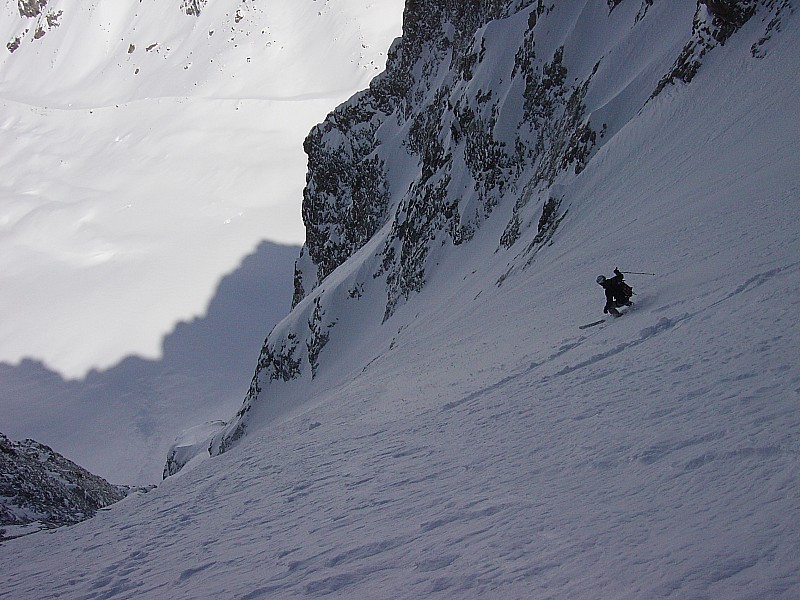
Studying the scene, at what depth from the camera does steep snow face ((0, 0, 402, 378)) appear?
7269cm

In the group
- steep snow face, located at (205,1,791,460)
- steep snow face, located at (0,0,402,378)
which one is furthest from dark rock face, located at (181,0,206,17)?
steep snow face, located at (205,1,791,460)

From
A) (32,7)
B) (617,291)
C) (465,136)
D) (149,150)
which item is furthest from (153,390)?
(32,7)

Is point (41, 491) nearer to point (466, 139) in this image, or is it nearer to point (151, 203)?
point (466, 139)

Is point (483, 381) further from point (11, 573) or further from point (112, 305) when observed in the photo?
point (112, 305)

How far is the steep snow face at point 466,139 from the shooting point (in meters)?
21.3

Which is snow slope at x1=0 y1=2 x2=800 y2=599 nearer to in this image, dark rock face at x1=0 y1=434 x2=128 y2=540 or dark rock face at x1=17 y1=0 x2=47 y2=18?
dark rock face at x1=0 y1=434 x2=128 y2=540

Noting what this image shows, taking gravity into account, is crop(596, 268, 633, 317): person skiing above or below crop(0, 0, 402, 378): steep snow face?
below

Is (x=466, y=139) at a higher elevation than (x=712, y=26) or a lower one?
higher

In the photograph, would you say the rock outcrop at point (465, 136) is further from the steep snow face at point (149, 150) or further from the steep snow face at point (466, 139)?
the steep snow face at point (149, 150)

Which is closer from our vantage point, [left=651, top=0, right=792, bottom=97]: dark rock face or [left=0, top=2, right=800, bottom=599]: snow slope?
[left=0, top=2, right=800, bottom=599]: snow slope

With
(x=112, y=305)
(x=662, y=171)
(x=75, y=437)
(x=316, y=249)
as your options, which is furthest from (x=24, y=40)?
(x=662, y=171)

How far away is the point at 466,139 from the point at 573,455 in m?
27.3

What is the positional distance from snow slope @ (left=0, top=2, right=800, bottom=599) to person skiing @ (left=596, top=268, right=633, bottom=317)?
386 mm

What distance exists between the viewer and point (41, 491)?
1983cm
